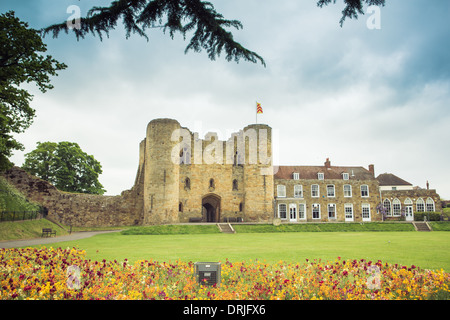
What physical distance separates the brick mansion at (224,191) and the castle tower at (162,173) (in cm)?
10

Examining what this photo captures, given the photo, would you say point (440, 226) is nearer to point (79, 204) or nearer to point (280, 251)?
point (280, 251)

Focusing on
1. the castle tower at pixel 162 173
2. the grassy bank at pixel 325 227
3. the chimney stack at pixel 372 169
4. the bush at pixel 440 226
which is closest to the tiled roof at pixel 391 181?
the chimney stack at pixel 372 169

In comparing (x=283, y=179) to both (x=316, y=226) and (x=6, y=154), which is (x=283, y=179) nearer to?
(x=316, y=226)

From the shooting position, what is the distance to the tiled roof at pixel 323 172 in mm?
43781

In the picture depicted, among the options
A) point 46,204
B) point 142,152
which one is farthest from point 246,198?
point 46,204

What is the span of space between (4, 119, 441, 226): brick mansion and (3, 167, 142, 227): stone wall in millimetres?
88

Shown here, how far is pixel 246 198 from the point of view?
122 feet

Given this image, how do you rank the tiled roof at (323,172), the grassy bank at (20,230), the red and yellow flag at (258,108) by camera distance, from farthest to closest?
the tiled roof at (323,172), the red and yellow flag at (258,108), the grassy bank at (20,230)

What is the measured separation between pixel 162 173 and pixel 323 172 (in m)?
22.8

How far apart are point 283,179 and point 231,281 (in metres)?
36.2

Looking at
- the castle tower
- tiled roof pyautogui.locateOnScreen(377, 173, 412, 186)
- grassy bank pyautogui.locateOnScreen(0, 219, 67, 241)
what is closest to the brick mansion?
the castle tower

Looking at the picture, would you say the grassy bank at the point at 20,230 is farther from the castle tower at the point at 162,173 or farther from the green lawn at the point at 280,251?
the castle tower at the point at 162,173

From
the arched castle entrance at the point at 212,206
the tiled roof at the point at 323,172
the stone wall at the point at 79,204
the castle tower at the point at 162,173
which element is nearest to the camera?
the stone wall at the point at 79,204

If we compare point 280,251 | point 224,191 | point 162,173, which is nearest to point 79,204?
point 162,173
